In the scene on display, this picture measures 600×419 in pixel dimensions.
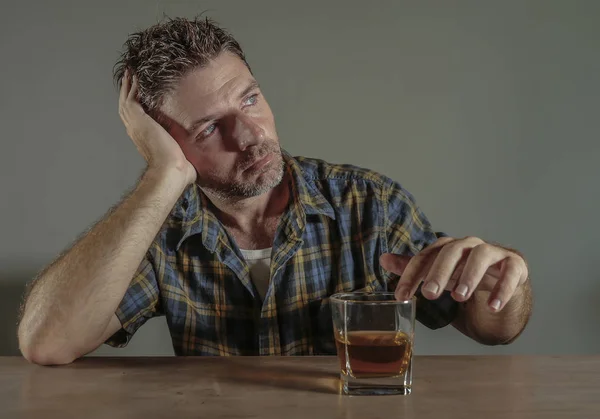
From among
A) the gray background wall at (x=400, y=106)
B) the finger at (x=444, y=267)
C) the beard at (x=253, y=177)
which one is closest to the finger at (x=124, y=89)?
the beard at (x=253, y=177)

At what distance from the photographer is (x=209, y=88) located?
1.53 meters

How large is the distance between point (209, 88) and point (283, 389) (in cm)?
83

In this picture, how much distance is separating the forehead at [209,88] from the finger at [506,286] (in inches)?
31.0

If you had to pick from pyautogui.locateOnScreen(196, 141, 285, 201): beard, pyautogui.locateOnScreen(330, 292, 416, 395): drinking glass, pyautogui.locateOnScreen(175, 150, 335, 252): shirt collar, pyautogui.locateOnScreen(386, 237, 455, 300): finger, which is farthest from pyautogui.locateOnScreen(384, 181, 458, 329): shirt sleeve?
pyautogui.locateOnScreen(330, 292, 416, 395): drinking glass

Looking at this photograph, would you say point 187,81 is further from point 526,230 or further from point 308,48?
point 526,230

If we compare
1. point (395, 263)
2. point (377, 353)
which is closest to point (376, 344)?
point (377, 353)

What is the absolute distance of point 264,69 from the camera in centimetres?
225

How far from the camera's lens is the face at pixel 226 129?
149cm

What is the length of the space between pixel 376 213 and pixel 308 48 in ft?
3.12

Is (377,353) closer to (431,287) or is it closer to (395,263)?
(431,287)

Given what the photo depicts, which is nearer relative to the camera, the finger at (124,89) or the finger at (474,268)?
the finger at (474,268)

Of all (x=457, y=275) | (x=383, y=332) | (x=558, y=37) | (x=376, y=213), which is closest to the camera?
(x=383, y=332)

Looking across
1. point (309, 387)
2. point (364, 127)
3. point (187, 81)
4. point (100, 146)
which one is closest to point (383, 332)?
point (309, 387)

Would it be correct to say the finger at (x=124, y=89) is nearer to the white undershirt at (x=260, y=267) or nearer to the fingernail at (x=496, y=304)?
the white undershirt at (x=260, y=267)
